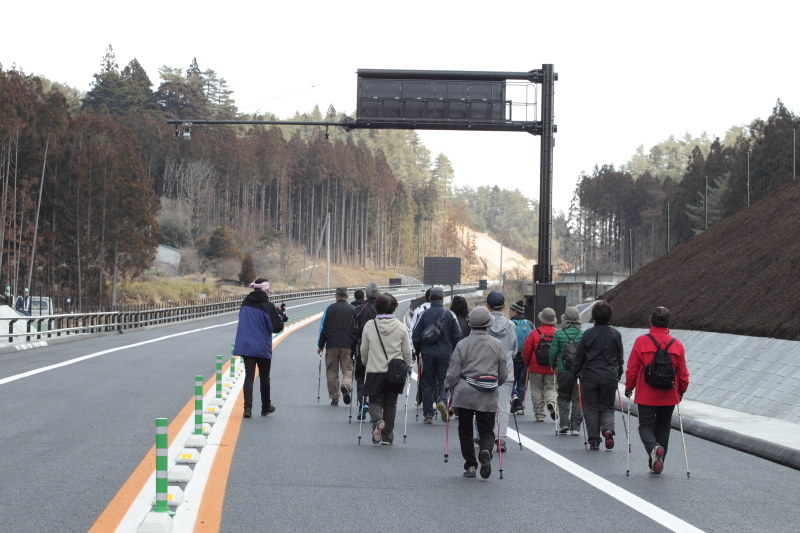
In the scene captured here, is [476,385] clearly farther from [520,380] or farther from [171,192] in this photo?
[171,192]

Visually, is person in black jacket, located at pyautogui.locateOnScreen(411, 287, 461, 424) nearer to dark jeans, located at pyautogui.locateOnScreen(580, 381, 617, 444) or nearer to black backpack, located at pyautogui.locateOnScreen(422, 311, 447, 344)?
black backpack, located at pyautogui.locateOnScreen(422, 311, 447, 344)

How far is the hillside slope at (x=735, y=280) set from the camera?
1797 cm

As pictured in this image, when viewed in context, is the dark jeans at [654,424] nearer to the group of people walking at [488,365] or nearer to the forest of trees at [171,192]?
the group of people walking at [488,365]

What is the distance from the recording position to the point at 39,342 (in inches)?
1080

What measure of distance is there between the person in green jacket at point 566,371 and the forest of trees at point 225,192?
3341cm

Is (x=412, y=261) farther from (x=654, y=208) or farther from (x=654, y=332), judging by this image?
(x=654, y=332)

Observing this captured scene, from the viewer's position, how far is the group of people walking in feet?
29.5

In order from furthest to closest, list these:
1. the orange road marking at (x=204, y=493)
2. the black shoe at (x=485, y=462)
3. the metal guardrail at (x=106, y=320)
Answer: the metal guardrail at (x=106, y=320) → the black shoe at (x=485, y=462) → the orange road marking at (x=204, y=493)

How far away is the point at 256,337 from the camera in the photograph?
1273 cm

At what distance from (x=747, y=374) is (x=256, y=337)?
27.9 feet

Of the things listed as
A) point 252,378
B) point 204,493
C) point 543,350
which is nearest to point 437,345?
point 543,350

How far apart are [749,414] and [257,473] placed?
8545mm

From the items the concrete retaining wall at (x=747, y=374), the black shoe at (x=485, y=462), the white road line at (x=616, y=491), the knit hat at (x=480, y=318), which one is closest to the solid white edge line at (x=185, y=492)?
the black shoe at (x=485, y=462)

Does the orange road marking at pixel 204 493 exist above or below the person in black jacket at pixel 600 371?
below
